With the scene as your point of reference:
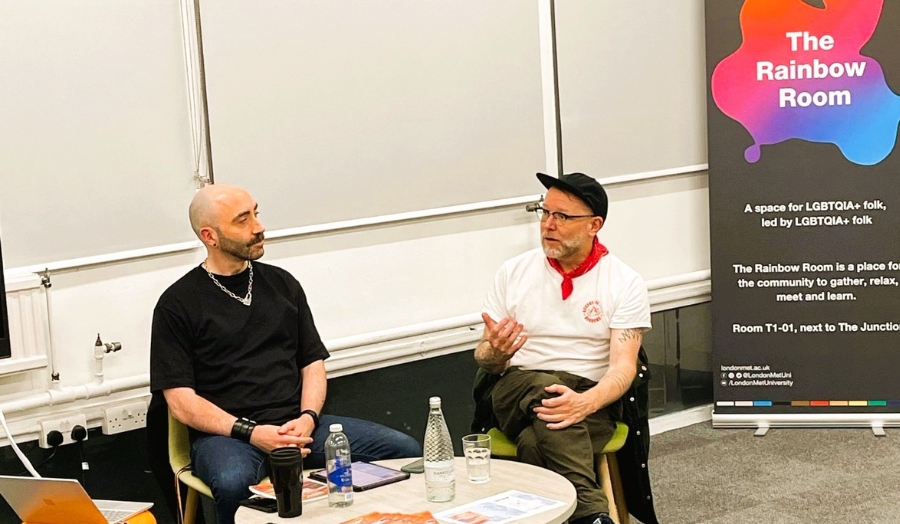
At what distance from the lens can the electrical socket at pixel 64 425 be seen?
11.4 ft

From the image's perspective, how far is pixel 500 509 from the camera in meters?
2.73

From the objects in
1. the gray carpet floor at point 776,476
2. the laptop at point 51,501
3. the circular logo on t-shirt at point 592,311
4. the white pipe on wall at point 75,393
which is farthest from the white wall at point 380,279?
the circular logo on t-shirt at point 592,311

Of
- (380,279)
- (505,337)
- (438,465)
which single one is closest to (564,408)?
(505,337)

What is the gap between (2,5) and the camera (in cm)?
333

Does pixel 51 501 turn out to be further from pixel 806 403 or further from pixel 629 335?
pixel 806 403

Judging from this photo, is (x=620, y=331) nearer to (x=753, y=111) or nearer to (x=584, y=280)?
(x=584, y=280)

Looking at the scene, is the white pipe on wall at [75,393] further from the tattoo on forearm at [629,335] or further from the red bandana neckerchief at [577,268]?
the tattoo on forearm at [629,335]

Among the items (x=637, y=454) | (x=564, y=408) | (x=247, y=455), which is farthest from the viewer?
(x=637, y=454)

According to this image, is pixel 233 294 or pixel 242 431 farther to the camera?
pixel 233 294

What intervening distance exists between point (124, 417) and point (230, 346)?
49cm

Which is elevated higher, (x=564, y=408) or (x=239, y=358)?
(x=239, y=358)

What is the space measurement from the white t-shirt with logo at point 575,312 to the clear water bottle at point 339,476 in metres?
1.11

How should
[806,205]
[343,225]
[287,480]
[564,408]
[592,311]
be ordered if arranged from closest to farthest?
[287,480], [564,408], [592,311], [343,225], [806,205]

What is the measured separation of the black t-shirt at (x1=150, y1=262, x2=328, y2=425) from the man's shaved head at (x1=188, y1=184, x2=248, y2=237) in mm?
157
